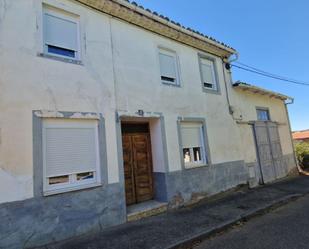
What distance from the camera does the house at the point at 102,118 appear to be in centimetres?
454

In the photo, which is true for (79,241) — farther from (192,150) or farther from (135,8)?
(135,8)

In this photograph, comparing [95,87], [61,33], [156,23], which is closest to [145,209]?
[95,87]

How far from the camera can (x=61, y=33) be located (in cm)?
558

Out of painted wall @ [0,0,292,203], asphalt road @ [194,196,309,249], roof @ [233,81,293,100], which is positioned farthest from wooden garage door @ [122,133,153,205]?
roof @ [233,81,293,100]

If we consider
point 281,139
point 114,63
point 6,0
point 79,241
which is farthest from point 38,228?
point 281,139

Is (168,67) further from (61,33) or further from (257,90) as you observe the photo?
(257,90)

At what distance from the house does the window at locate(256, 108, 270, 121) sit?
257 cm

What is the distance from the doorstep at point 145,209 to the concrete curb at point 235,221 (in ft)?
6.18

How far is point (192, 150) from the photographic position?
7902mm

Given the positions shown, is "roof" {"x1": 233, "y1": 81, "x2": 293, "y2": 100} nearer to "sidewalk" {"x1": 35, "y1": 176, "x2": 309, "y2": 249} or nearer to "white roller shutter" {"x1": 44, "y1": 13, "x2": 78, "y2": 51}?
"sidewalk" {"x1": 35, "y1": 176, "x2": 309, "y2": 249}

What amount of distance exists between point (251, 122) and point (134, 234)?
7.95 meters

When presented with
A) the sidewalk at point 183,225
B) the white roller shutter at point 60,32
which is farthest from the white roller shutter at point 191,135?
the white roller shutter at point 60,32

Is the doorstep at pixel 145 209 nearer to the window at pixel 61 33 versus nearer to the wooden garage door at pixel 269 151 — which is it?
the window at pixel 61 33

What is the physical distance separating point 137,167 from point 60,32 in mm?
4489
